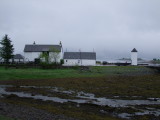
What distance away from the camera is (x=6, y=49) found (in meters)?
82.4

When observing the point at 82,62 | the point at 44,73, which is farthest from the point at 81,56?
the point at 44,73

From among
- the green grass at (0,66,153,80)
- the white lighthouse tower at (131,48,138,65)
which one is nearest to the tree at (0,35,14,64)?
the green grass at (0,66,153,80)

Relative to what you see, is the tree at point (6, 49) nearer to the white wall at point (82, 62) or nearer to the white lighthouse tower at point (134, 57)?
the white wall at point (82, 62)

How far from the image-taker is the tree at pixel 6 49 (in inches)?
3236

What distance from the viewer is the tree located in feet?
270

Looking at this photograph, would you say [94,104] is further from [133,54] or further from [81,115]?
[133,54]

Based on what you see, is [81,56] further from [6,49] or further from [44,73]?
[44,73]

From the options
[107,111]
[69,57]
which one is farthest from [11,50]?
[107,111]

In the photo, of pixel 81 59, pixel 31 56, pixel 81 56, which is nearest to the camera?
pixel 31 56

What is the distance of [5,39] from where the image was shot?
84.9 meters

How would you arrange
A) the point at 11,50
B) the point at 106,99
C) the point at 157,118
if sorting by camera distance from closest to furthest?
the point at 157,118
the point at 106,99
the point at 11,50

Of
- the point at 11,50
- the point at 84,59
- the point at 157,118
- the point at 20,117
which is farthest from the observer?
the point at 84,59

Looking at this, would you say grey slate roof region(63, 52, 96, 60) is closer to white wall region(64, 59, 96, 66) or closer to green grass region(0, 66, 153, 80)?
white wall region(64, 59, 96, 66)

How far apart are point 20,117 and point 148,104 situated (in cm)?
1116
